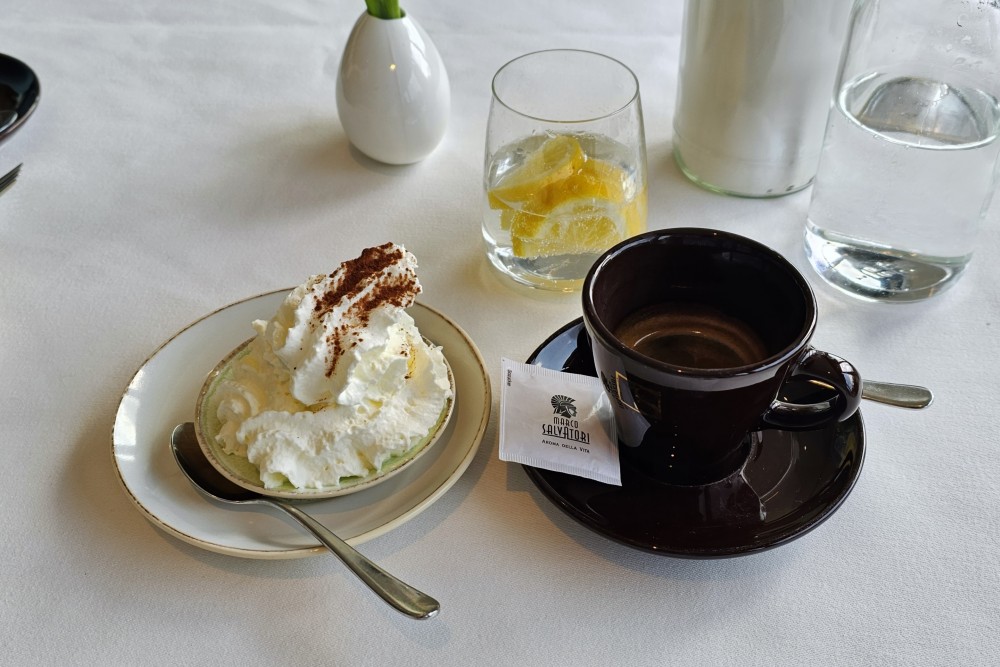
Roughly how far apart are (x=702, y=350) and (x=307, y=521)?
280 millimetres

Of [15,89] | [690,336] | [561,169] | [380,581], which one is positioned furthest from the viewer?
[15,89]

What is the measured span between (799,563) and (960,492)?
0.14m

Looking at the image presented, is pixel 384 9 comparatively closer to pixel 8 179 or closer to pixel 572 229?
pixel 572 229

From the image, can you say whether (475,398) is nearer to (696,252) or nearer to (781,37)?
(696,252)

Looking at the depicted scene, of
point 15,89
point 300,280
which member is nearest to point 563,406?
point 300,280

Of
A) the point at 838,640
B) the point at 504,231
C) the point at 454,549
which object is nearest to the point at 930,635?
the point at 838,640

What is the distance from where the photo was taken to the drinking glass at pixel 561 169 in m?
0.70

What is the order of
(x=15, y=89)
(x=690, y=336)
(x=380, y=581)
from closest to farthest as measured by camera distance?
1. (x=380, y=581)
2. (x=690, y=336)
3. (x=15, y=89)

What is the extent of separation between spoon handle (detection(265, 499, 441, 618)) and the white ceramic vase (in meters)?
0.46

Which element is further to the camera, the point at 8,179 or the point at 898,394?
the point at 8,179

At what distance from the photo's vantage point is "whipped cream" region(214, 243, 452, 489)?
55 cm

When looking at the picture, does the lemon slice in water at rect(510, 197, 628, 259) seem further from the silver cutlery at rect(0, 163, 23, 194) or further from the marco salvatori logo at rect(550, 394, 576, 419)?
the silver cutlery at rect(0, 163, 23, 194)

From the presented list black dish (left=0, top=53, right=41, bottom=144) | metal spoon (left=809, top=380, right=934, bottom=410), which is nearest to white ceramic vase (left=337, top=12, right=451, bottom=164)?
black dish (left=0, top=53, right=41, bottom=144)

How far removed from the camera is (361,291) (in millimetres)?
580
